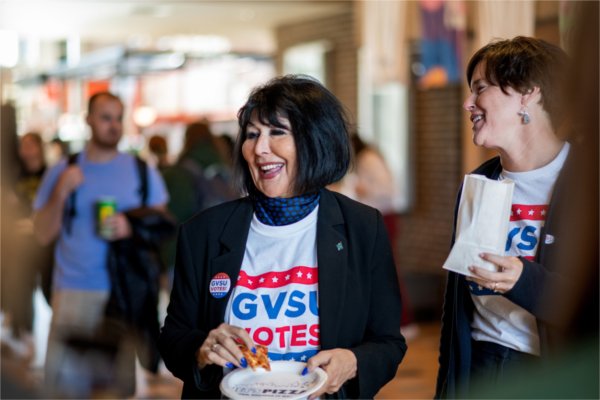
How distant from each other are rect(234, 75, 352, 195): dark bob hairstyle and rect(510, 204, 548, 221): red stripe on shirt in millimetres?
451

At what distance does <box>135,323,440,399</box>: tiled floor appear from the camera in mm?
6082

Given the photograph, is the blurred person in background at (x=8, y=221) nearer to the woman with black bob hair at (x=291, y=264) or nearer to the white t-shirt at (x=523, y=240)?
the woman with black bob hair at (x=291, y=264)

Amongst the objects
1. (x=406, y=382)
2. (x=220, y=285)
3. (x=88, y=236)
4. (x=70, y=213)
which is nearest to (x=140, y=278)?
(x=88, y=236)

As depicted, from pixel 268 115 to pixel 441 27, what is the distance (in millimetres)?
6359

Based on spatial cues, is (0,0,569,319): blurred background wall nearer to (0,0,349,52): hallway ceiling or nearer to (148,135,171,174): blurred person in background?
(0,0,349,52): hallway ceiling

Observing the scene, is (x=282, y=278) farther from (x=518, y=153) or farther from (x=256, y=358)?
(x=518, y=153)

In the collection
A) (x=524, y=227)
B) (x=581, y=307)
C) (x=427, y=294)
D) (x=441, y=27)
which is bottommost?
(x=427, y=294)

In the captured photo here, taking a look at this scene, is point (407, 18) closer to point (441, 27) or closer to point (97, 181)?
point (441, 27)

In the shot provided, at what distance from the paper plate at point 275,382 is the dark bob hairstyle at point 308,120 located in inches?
17.9

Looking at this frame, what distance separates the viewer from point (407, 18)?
8508mm

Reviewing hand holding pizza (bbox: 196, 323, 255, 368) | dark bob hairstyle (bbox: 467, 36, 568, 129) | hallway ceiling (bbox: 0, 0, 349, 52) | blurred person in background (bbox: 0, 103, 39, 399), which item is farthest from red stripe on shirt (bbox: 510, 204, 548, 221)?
hallway ceiling (bbox: 0, 0, 349, 52)

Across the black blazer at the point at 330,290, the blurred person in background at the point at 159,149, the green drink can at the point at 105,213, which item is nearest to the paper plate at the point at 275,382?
the black blazer at the point at 330,290

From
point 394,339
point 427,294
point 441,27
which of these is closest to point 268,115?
point 394,339

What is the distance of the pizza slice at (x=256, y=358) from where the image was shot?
6.49ft
